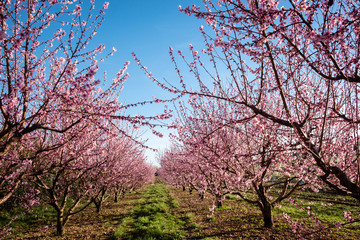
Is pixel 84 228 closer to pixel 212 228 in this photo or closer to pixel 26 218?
pixel 26 218

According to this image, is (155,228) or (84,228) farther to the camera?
(84,228)

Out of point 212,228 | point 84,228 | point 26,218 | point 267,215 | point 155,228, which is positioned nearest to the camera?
point 267,215

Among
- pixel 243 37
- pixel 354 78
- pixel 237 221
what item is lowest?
pixel 237 221

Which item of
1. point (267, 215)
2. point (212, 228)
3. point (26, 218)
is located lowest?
point (212, 228)

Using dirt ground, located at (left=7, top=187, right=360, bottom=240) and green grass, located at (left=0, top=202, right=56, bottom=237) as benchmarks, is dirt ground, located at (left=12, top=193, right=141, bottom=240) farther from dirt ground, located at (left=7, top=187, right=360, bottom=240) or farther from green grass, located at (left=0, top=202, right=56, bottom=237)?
green grass, located at (left=0, top=202, right=56, bottom=237)

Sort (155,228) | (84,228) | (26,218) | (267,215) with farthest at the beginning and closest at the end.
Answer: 1. (26,218)
2. (84,228)
3. (155,228)
4. (267,215)

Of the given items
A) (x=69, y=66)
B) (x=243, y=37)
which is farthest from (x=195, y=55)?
(x=69, y=66)

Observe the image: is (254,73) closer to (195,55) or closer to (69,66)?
(195,55)

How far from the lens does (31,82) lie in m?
3.62

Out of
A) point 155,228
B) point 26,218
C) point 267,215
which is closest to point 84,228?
point 155,228

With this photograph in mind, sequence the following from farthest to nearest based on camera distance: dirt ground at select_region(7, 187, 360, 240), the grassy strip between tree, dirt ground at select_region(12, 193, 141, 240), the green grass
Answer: the green grass → dirt ground at select_region(12, 193, 141, 240) → the grassy strip between tree → dirt ground at select_region(7, 187, 360, 240)

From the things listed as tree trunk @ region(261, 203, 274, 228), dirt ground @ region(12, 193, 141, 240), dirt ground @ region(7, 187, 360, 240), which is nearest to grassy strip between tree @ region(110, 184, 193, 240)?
dirt ground @ region(7, 187, 360, 240)

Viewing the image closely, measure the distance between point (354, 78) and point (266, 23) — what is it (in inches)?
59.2

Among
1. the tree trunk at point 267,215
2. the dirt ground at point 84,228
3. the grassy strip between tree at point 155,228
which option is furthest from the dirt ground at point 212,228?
the grassy strip between tree at point 155,228
